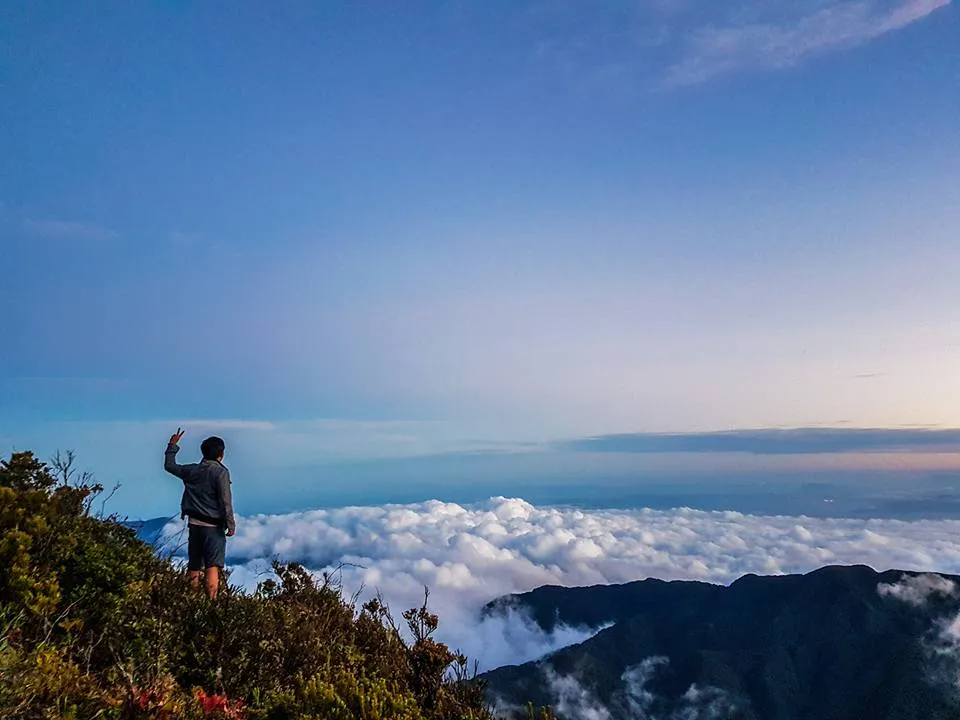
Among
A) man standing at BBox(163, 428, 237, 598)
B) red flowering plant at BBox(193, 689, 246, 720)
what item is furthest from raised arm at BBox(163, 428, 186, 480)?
red flowering plant at BBox(193, 689, 246, 720)

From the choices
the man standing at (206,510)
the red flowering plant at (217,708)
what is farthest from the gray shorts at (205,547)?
the red flowering plant at (217,708)

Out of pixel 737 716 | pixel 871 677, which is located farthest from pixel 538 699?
pixel 871 677

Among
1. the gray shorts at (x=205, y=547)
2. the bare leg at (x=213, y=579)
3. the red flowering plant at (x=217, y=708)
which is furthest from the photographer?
the gray shorts at (x=205, y=547)

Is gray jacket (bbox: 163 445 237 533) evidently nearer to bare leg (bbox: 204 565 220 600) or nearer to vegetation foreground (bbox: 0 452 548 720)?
bare leg (bbox: 204 565 220 600)

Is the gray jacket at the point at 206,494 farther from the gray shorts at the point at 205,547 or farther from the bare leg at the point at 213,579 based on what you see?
the bare leg at the point at 213,579

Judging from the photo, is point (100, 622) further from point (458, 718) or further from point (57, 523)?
point (458, 718)

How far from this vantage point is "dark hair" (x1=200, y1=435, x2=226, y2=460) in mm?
9680

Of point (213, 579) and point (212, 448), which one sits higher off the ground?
point (212, 448)

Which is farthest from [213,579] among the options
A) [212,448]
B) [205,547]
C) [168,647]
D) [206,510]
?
[168,647]

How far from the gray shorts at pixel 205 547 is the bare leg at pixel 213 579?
7cm

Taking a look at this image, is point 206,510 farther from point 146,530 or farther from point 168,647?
point 168,647

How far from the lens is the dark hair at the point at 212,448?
968cm

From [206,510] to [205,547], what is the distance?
0.46 m

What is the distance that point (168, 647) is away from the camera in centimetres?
640
